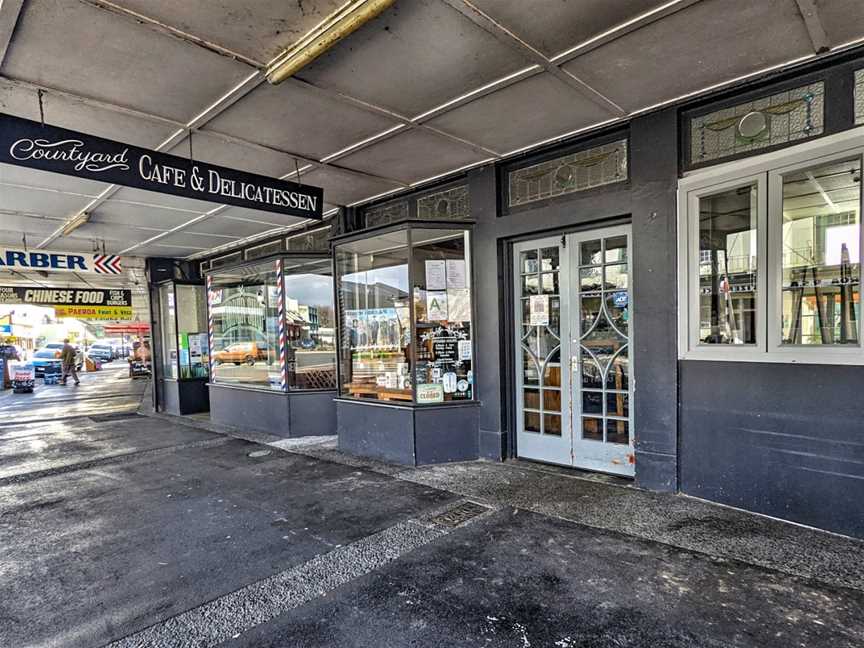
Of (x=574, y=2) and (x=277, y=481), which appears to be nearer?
(x=574, y=2)

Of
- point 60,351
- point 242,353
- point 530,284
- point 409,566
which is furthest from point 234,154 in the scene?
point 60,351

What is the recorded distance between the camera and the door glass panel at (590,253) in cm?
452

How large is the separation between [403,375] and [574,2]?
385 cm

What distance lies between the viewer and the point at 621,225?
4.36 m

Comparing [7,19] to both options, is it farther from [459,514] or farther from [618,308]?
[618,308]

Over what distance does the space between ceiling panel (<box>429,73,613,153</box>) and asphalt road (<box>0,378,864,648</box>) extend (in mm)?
3176

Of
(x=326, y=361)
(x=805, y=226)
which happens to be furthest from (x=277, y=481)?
(x=805, y=226)

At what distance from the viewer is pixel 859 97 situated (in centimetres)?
306

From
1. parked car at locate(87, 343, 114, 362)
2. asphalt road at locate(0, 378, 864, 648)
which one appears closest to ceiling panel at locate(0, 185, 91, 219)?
asphalt road at locate(0, 378, 864, 648)

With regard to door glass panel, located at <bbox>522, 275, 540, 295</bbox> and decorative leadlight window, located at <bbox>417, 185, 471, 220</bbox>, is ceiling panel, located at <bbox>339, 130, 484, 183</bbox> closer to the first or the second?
decorative leadlight window, located at <bbox>417, 185, 471, 220</bbox>

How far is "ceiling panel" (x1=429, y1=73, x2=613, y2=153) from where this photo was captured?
347cm

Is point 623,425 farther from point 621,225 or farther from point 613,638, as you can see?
point 613,638

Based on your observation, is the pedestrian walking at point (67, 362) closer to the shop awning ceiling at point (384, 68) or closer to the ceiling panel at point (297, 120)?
the shop awning ceiling at point (384, 68)

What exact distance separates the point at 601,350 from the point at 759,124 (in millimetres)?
2164
